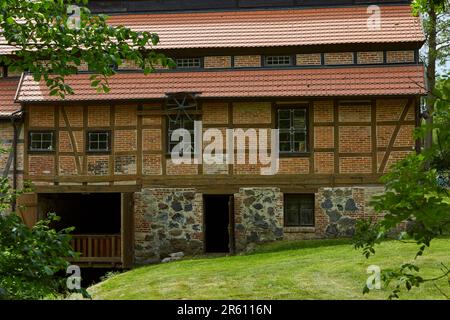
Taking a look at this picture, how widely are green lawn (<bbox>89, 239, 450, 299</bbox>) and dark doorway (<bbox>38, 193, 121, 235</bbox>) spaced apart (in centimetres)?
Result: 452

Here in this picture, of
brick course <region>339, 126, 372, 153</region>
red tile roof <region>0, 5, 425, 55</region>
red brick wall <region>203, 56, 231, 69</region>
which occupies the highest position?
red tile roof <region>0, 5, 425, 55</region>

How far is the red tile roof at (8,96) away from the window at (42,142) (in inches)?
39.3

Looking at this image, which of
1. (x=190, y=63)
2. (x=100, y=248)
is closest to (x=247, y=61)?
(x=190, y=63)

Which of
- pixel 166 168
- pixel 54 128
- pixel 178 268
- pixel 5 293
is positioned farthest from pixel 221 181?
pixel 5 293

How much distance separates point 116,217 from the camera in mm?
22969

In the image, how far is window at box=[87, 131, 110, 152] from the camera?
1827 centimetres

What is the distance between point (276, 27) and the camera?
19297mm

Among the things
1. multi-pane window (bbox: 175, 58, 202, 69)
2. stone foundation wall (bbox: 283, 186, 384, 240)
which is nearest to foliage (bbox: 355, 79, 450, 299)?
stone foundation wall (bbox: 283, 186, 384, 240)

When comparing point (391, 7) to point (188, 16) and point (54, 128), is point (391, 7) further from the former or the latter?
point (54, 128)

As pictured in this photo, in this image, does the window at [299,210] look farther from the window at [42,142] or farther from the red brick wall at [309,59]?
the window at [42,142]

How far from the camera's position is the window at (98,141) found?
18.3 m

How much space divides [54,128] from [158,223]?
4.05m

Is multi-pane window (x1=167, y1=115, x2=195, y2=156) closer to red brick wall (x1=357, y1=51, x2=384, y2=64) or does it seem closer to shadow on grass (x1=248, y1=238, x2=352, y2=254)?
shadow on grass (x1=248, y1=238, x2=352, y2=254)

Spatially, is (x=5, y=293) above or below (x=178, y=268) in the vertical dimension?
above
